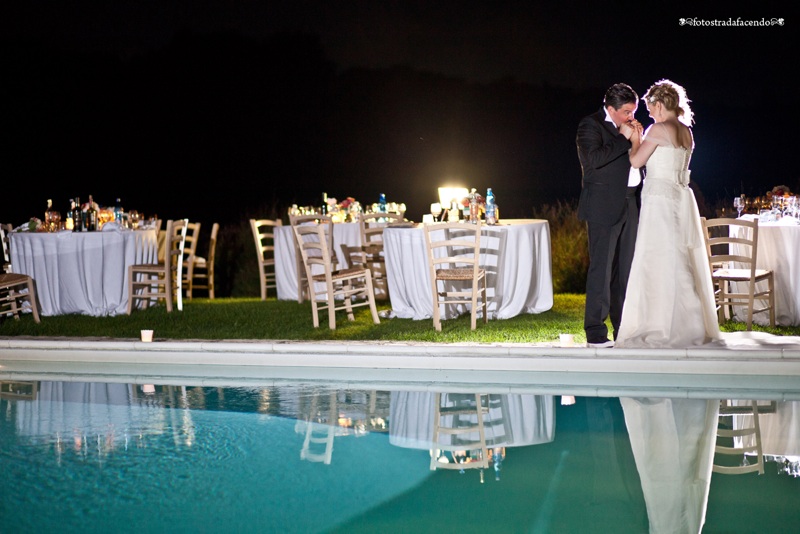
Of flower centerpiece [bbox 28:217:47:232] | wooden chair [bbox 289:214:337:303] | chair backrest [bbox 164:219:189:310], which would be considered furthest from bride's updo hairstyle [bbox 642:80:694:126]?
flower centerpiece [bbox 28:217:47:232]

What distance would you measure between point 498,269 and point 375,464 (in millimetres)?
4255

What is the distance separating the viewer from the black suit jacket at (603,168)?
20.7 ft

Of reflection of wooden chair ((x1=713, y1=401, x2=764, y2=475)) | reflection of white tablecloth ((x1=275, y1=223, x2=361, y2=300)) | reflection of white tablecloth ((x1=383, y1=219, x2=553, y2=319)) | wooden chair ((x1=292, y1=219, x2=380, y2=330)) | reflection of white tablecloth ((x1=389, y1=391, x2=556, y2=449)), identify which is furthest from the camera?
reflection of white tablecloth ((x1=275, y1=223, x2=361, y2=300))

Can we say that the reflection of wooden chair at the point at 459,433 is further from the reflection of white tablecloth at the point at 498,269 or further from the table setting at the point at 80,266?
the table setting at the point at 80,266

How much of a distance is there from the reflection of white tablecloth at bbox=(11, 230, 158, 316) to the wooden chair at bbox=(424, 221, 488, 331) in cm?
318

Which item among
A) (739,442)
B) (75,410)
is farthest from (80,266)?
(739,442)

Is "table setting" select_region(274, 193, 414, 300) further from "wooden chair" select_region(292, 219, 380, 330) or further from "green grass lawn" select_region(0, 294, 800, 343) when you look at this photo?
"wooden chair" select_region(292, 219, 380, 330)

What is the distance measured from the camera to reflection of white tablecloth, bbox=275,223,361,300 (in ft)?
32.8

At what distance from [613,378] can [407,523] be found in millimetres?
2786

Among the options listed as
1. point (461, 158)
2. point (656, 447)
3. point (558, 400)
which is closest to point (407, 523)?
point (656, 447)

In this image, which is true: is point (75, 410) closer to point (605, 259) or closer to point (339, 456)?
point (339, 456)

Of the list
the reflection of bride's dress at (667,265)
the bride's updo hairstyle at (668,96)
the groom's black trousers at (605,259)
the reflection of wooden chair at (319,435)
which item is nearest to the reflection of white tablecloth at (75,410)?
the reflection of wooden chair at (319,435)

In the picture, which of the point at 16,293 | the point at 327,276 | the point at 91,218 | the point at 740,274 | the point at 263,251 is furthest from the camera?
the point at 263,251

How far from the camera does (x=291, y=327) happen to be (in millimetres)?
8297
